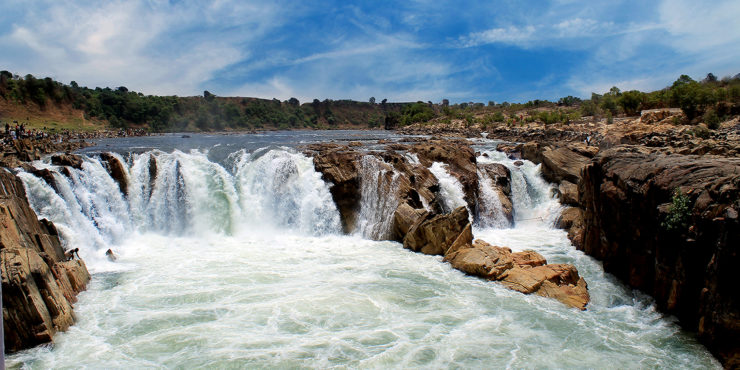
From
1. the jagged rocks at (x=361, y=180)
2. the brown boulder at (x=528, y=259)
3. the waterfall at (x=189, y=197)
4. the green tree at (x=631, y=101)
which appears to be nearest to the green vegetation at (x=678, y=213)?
the brown boulder at (x=528, y=259)

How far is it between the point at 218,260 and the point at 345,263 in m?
4.00

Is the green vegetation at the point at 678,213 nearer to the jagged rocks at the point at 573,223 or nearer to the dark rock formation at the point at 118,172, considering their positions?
the jagged rocks at the point at 573,223

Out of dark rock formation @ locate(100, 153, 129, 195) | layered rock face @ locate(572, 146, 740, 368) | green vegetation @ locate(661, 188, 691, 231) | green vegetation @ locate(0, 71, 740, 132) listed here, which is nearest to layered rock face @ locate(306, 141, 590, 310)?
layered rock face @ locate(572, 146, 740, 368)

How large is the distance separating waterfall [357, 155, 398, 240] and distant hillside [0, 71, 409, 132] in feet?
150

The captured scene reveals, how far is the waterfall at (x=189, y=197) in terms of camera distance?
16.0 meters

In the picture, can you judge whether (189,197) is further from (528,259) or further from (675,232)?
(675,232)

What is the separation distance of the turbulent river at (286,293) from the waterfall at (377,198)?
0.25 metres

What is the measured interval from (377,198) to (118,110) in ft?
222

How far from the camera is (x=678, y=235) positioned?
9297 mm

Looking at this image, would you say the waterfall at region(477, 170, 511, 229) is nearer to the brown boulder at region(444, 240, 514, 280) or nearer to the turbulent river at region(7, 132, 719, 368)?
the turbulent river at region(7, 132, 719, 368)

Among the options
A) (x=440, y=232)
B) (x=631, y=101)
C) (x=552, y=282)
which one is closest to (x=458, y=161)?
(x=440, y=232)

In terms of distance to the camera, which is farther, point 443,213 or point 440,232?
point 443,213

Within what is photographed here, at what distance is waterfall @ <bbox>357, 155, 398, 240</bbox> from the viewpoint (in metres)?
17.4

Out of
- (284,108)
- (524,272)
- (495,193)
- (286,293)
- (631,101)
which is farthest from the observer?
(284,108)
